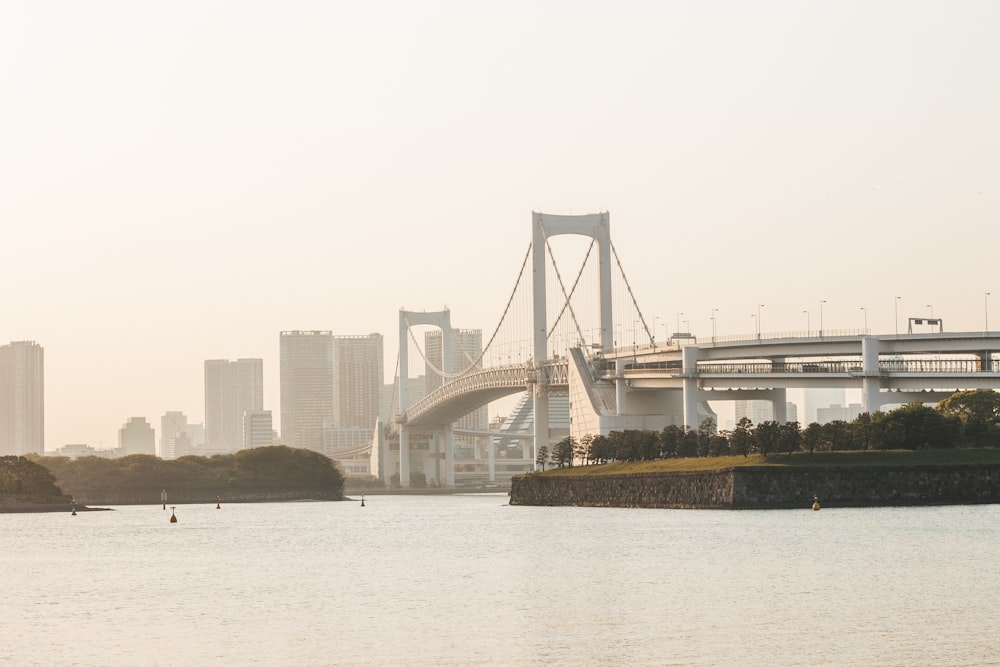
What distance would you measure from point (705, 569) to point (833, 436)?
34.8m

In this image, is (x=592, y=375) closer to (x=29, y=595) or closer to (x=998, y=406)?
(x=998, y=406)

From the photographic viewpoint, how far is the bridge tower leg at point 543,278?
357ft

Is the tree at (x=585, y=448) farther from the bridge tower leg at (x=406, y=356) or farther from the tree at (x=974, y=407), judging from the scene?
the bridge tower leg at (x=406, y=356)

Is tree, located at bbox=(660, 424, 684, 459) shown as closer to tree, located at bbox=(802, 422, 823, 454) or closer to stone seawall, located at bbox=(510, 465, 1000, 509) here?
tree, located at bbox=(802, 422, 823, 454)

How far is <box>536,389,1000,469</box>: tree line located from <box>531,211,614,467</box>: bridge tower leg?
2597 cm

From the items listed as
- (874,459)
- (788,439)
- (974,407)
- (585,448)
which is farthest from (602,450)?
(874,459)

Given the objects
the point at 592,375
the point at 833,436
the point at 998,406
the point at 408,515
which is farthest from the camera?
the point at 592,375

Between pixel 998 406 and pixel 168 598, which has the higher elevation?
pixel 998 406

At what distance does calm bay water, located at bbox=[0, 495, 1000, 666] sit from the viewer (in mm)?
26156

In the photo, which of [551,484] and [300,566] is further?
[551,484]

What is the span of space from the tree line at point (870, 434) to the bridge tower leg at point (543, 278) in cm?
2597

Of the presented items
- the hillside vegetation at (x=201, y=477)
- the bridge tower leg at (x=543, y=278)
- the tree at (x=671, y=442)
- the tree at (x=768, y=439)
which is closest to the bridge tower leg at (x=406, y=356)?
the hillside vegetation at (x=201, y=477)

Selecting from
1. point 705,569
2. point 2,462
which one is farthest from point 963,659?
point 2,462

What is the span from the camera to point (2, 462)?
111m
